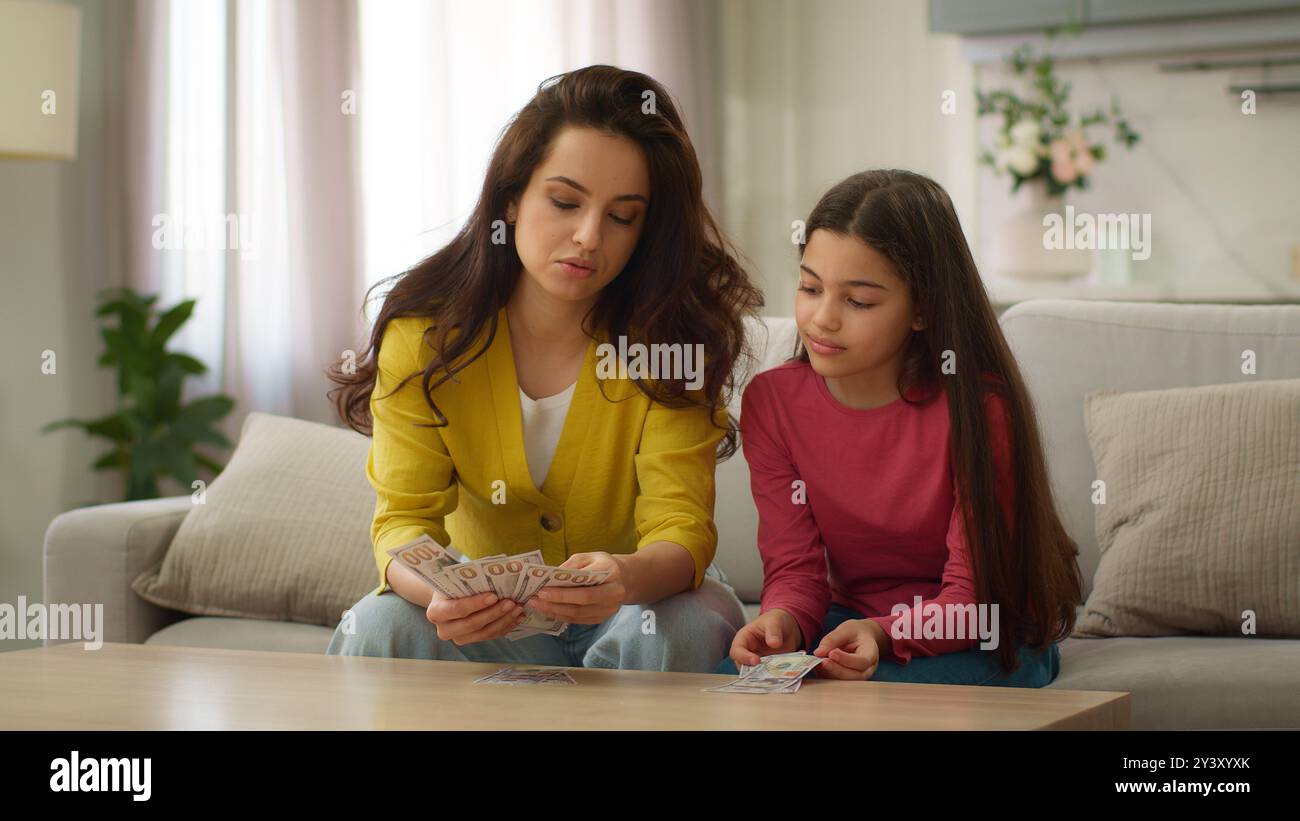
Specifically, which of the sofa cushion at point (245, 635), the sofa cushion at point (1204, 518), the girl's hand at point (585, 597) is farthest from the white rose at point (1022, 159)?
the girl's hand at point (585, 597)

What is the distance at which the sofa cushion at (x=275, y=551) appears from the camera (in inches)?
91.0

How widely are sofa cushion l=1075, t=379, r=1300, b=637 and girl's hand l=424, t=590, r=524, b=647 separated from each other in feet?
3.27

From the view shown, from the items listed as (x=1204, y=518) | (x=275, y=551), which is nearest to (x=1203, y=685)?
(x=1204, y=518)

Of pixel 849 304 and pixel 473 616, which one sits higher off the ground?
pixel 849 304

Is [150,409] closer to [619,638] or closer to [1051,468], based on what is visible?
[619,638]

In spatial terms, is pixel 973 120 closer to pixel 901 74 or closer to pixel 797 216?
pixel 901 74

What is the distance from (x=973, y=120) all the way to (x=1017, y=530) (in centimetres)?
337

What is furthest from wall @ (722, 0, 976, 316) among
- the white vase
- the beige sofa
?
the beige sofa

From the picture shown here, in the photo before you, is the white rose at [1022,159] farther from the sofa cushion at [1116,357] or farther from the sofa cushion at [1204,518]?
the sofa cushion at [1204,518]

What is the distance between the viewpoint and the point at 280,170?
12.1 ft

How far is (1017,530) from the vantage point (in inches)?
67.6

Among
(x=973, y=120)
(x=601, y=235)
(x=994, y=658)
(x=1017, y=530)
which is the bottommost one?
(x=994, y=658)

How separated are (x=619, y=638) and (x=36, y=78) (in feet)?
6.27
